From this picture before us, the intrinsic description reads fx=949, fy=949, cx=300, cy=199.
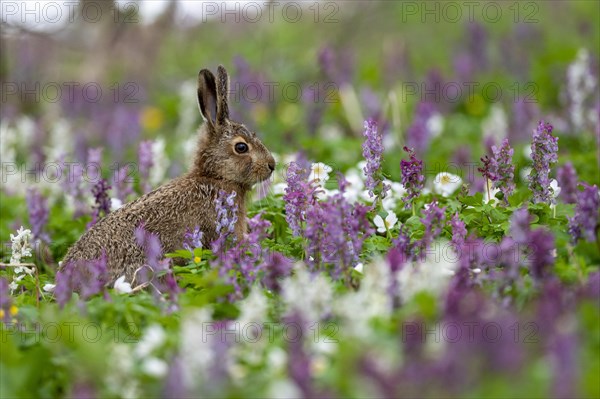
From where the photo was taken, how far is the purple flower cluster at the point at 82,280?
4211mm

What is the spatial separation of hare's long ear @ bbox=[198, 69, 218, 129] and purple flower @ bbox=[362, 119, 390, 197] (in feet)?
5.43

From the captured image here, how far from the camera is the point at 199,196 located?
6.02 meters

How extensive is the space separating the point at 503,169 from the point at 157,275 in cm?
195

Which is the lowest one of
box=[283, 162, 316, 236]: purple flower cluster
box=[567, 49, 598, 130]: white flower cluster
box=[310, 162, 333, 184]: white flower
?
box=[283, 162, 316, 236]: purple flower cluster

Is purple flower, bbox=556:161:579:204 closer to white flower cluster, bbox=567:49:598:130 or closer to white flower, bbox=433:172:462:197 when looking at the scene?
white flower, bbox=433:172:462:197

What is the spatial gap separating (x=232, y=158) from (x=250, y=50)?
996 centimetres

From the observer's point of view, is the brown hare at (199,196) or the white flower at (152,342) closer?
the white flower at (152,342)

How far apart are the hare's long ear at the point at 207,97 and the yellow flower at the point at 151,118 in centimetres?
649

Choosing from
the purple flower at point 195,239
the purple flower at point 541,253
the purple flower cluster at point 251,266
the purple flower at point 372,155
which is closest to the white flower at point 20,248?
the purple flower at point 195,239

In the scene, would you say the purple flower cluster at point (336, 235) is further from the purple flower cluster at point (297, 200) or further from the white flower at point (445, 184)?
the white flower at point (445, 184)

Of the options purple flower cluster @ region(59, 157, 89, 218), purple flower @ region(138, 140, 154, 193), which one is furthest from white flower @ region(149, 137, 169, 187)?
purple flower cluster @ region(59, 157, 89, 218)

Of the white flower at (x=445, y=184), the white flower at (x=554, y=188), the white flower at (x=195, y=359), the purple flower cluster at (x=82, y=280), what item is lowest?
the white flower at (x=195, y=359)

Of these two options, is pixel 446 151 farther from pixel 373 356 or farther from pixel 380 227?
pixel 373 356

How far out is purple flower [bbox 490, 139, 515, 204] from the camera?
5.11 metres
